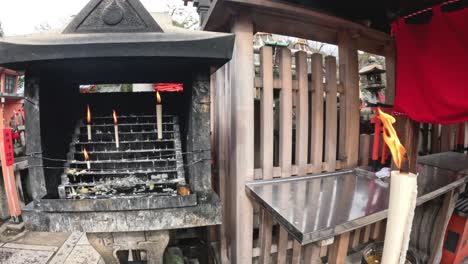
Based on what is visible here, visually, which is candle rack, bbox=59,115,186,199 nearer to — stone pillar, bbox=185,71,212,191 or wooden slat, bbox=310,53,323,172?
stone pillar, bbox=185,71,212,191

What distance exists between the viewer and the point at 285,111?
10.4ft

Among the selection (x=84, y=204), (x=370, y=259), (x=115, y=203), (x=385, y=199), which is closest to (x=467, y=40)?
(x=385, y=199)

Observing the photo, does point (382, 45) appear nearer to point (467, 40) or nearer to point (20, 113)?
point (467, 40)

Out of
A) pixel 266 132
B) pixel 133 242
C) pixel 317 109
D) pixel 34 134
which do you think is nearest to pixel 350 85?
pixel 317 109

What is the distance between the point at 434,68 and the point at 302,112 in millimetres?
1581

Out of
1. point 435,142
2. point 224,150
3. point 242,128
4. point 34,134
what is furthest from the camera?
point 435,142

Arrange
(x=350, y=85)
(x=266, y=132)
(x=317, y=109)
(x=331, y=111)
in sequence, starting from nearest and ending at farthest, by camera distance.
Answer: (x=266, y=132)
(x=317, y=109)
(x=331, y=111)
(x=350, y=85)

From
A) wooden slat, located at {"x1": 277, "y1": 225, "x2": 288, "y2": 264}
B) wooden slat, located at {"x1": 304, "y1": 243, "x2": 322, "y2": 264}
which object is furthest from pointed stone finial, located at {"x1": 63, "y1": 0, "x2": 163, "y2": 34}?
wooden slat, located at {"x1": 304, "y1": 243, "x2": 322, "y2": 264}

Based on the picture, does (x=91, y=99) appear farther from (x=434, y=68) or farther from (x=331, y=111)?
→ (x=434, y=68)

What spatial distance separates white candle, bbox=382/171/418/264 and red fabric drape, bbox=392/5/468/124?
2686mm

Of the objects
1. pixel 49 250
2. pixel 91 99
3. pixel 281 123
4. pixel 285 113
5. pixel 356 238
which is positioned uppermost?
pixel 91 99

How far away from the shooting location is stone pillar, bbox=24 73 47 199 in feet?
7.71

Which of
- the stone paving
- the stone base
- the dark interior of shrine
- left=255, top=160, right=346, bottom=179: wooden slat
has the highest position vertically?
the dark interior of shrine

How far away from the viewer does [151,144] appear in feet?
10.7
